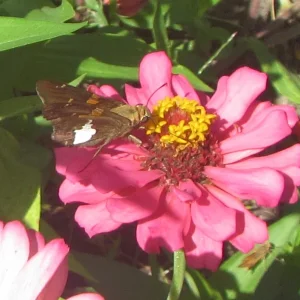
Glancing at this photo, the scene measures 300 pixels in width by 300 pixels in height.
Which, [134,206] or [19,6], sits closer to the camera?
[134,206]

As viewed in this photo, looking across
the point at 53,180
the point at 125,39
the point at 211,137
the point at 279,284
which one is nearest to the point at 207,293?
the point at 279,284

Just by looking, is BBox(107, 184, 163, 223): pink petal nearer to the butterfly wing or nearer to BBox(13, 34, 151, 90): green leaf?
the butterfly wing

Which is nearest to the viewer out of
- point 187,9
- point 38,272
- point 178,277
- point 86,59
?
point 38,272

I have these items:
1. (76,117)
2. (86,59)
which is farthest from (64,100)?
(86,59)

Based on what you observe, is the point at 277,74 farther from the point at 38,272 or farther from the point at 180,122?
the point at 38,272

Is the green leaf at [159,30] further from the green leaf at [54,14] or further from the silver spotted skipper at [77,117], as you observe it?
the silver spotted skipper at [77,117]

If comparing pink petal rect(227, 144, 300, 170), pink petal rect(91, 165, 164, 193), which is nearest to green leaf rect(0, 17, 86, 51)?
pink petal rect(91, 165, 164, 193)
